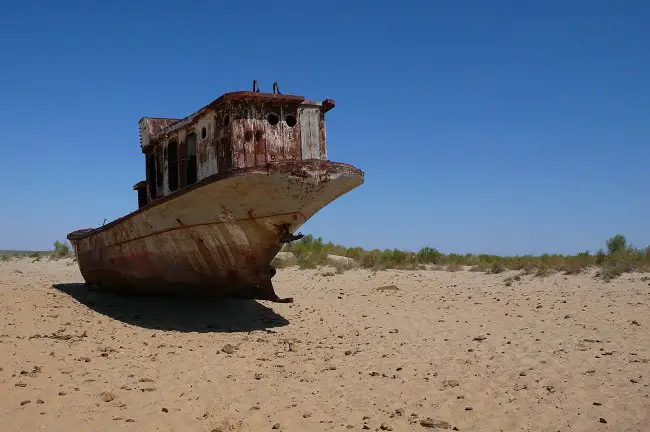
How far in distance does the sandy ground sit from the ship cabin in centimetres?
241

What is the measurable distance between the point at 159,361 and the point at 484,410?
3507mm

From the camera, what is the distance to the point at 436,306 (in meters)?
9.86

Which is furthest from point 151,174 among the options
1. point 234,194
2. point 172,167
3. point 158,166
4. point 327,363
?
point 327,363

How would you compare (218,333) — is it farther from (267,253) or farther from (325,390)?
(325,390)

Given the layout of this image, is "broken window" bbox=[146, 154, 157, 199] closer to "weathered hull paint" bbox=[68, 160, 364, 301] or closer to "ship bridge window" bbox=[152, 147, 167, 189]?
"ship bridge window" bbox=[152, 147, 167, 189]

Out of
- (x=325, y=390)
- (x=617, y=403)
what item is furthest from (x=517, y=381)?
(x=325, y=390)

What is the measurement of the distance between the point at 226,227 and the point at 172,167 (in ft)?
7.52

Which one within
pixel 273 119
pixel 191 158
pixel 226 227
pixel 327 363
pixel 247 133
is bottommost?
pixel 327 363

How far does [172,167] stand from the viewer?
31.9 ft

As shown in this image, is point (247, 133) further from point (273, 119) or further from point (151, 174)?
point (151, 174)

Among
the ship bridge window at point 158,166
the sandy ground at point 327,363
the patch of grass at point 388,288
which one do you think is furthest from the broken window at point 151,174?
the patch of grass at point 388,288

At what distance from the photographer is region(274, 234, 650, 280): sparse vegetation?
12992 millimetres

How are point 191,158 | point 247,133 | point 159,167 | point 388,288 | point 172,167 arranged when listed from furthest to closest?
point 388,288 → point 159,167 → point 172,167 → point 191,158 → point 247,133

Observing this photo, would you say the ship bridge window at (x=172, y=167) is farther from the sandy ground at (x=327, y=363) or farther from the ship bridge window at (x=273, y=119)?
the ship bridge window at (x=273, y=119)
